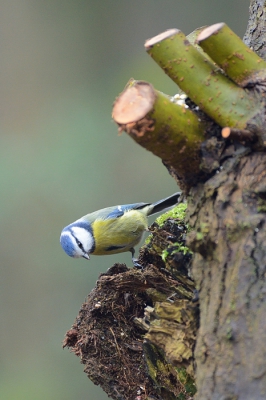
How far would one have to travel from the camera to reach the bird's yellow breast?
2.53 meters

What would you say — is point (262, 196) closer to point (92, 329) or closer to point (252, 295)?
point (252, 295)

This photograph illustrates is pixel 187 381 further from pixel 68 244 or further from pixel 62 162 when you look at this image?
pixel 62 162

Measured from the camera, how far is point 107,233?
253 cm

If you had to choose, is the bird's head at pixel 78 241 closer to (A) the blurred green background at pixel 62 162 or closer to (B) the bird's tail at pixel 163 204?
(B) the bird's tail at pixel 163 204

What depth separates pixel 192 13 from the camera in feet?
13.0

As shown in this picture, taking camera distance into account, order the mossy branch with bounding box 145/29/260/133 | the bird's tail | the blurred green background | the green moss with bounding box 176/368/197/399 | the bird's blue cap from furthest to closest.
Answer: the blurred green background < the bird's tail < the bird's blue cap < the green moss with bounding box 176/368/197/399 < the mossy branch with bounding box 145/29/260/133

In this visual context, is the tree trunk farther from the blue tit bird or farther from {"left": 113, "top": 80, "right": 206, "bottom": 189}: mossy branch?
the blue tit bird

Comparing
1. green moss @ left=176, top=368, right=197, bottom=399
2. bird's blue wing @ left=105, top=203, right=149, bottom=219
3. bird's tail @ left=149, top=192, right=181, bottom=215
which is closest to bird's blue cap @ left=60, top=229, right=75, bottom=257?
bird's blue wing @ left=105, top=203, right=149, bottom=219

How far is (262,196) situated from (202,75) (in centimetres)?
33

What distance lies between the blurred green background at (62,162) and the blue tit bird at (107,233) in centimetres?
117

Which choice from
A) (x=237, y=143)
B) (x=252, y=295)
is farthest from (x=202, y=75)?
(x=252, y=295)

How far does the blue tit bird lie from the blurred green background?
1171mm

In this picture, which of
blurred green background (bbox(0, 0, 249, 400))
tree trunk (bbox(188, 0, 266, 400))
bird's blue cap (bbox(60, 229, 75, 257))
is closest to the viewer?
tree trunk (bbox(188, 0, 266, 400))

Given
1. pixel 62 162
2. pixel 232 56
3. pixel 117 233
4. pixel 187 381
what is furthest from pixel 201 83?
pixel 62 162
